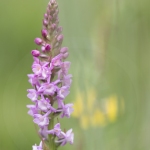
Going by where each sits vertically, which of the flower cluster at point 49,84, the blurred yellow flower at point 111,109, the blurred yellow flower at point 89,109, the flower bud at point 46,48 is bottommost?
the flower cluster at point 49,84

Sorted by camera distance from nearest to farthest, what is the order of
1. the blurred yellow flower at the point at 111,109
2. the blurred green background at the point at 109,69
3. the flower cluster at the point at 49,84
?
the flower cluster at the point at 49,84 < the blurred green background at the point at 109,69 < the blurred yellow flower at the point at 111,109

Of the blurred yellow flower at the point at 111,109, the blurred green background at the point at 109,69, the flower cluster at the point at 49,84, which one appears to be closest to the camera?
the flower cluster at the point at 49,84

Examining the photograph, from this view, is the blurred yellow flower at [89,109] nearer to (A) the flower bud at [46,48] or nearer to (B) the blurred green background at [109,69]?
(B) the blurred green background at [109,69]

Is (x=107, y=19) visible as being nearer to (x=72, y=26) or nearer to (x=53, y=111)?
(x=72, y=26)

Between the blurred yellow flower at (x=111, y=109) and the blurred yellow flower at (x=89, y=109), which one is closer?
the blurred yellow flower at (x=89, y=109)

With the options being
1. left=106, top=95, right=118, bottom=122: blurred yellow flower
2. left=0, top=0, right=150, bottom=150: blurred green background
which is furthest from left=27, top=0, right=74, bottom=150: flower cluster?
left=106, top=95, right=118, bottom=122: blurred yellow flower

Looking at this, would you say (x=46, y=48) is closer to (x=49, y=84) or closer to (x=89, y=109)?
(x=49, y=84)

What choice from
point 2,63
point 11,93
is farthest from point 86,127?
point 2,63

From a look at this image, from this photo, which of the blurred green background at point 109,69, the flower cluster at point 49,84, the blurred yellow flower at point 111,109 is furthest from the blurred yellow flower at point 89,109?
the flower cluster at point 49,84

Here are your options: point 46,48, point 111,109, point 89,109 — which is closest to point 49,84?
point 46,48
